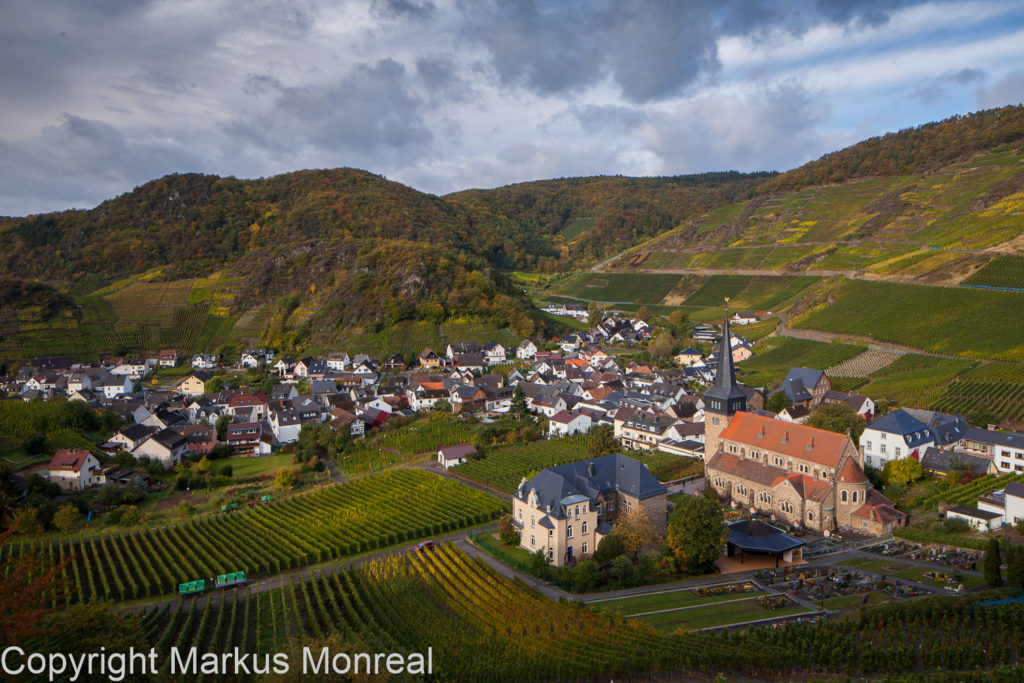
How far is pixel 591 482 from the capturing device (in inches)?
1261

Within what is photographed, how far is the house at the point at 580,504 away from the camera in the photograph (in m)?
29.0

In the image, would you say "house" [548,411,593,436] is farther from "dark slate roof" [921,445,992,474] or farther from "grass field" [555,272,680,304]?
"grass field" [555,272,680,304]

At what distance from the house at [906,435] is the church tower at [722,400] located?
9.26 m

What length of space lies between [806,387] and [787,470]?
2205cm

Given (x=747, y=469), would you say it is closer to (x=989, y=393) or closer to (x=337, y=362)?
(x=989, y=393)

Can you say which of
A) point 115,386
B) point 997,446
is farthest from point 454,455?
point 115,386

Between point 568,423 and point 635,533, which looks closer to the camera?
point 635,533

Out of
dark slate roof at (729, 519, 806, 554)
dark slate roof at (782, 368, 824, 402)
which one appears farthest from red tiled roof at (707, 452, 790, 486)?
dark slate roof at (782, 368, 824, 402)

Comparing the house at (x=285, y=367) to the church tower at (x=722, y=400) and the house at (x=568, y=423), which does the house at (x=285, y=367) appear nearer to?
the house at (x=568, y=423)

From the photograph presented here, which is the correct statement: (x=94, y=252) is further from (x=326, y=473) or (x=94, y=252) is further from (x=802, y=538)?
(x=802, y=538)

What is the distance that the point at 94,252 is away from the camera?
108 meters

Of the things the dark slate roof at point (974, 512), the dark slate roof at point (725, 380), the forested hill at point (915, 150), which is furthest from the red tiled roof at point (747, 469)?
the forested hill at point (915, 150)

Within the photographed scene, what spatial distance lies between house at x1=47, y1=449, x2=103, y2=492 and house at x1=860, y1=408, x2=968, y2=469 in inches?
1962

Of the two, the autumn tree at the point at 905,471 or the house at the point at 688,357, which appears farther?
the house at the point at 688,357
